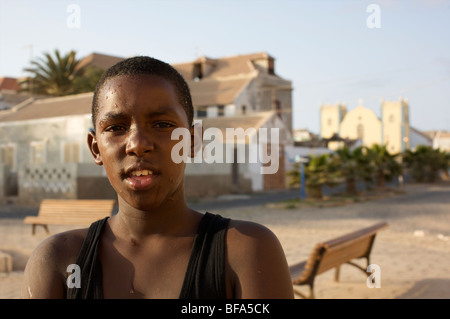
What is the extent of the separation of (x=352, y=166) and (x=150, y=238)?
1838 cm

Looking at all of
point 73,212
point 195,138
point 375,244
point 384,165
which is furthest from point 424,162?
point 195,138

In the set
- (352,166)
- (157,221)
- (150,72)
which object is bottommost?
(352,166)

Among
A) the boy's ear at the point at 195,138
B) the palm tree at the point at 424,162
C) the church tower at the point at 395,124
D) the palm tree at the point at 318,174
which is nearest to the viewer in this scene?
the boy's ear at the point at 195,138

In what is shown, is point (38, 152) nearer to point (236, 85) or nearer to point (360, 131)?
point (236, 85)

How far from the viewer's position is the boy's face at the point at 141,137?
1109mm

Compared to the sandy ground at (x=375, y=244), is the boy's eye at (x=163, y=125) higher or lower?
higher

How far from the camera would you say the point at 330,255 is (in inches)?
195

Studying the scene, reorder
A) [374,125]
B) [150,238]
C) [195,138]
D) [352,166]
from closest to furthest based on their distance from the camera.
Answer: [150,238] → [195,138] → [352,166] → [374,125]

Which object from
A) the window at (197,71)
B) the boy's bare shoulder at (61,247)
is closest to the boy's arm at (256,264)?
the boy's bare shoulder at (61,247)

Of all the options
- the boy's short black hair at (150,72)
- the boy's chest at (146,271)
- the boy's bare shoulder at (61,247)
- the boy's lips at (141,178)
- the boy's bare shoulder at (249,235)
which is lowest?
the boy's chest at (146,271)

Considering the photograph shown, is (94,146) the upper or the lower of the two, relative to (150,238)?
upper

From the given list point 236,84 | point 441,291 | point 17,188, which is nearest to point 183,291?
point 441,291

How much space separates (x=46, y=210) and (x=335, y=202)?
32.6ft

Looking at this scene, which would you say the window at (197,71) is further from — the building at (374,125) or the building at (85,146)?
the building at (374,125)
